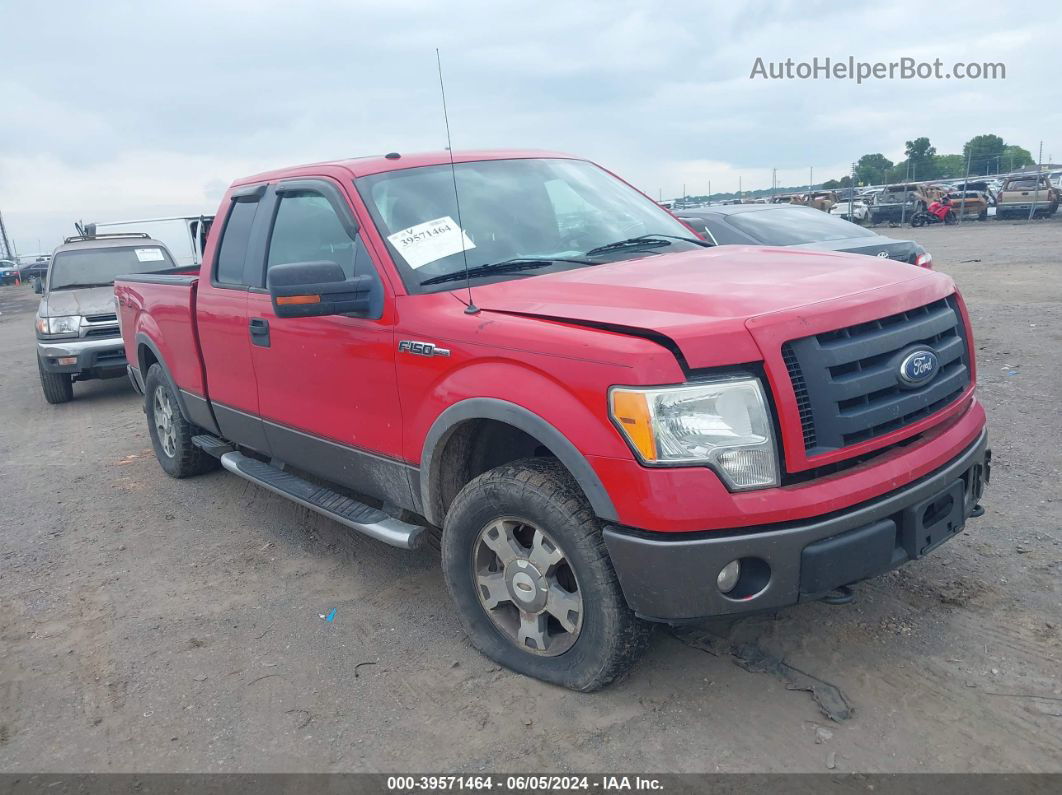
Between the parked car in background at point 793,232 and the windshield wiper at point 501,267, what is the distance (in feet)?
15.7

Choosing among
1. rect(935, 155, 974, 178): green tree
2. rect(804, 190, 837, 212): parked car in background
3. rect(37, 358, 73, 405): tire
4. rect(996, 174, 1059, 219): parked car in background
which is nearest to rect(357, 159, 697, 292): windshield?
rect(37, 358, 73, 405): tire

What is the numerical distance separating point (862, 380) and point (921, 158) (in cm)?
6222

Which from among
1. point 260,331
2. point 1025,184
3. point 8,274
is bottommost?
point 260,331

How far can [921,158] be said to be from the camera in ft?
188

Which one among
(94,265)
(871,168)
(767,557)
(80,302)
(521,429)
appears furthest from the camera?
(871,168)

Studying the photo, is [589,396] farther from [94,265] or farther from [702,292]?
[94,265]

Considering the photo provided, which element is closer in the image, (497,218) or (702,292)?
(702,292)

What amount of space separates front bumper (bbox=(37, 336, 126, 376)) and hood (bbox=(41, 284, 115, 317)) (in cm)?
35

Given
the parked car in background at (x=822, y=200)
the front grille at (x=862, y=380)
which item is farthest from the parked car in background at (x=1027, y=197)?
the front grille at (x=862, y=380)

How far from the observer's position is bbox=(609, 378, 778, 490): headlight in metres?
2.60

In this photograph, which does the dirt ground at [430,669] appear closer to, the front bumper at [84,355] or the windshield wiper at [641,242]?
the windshield wiper at [641,242]

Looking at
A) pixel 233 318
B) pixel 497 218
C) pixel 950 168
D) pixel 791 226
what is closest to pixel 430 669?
pixel 497 218

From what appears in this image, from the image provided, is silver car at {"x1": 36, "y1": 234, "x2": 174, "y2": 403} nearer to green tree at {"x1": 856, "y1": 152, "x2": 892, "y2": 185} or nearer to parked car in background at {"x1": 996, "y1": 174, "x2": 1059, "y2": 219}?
parked car in background at {"x1": 996, "y1": 174, "x2": 1059, "y2": 219}
